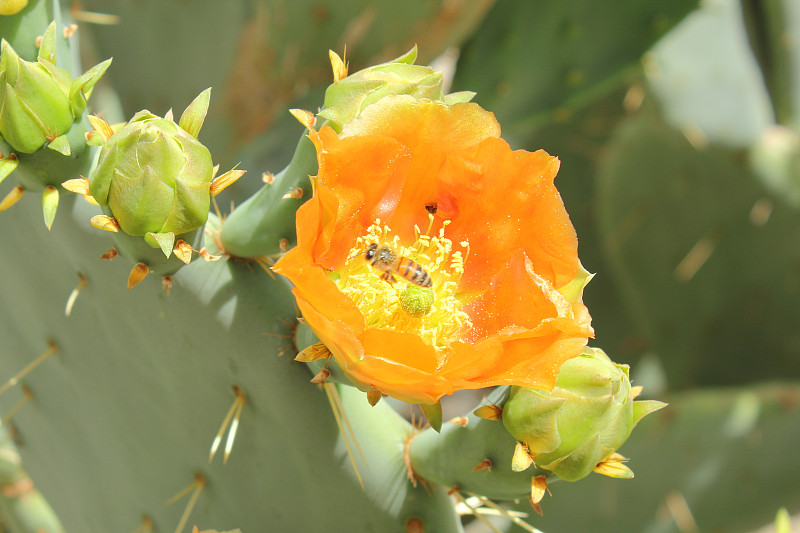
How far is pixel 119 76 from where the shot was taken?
1924 mm

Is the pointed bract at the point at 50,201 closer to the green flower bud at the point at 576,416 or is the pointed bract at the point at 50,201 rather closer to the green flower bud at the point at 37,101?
the green flower bud at the point at 37,101

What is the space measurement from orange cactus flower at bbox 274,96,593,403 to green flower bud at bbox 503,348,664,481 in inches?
2.4

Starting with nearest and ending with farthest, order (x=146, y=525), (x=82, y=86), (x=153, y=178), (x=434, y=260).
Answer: (x=153, y=178)
(x=82, y=86)
(x=434, y=260)
(x=146, y=525)

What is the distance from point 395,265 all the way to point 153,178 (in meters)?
0.29

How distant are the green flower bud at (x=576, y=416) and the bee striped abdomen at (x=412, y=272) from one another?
0.18 metres

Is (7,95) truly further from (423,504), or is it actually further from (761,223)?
(761,223)

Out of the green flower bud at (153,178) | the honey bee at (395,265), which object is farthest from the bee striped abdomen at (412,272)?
the green flower bud at (153,178)

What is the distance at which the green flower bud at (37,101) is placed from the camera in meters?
0.74

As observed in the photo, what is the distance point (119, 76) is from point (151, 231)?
1365mm

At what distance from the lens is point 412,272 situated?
0.87m

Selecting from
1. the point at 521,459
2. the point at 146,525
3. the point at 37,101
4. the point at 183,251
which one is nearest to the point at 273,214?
the point at 183,251

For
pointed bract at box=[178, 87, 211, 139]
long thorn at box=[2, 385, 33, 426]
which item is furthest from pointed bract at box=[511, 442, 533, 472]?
long thorn at box=[2, 385, 33, 426]

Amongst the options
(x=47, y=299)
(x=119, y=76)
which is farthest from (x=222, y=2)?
(x=47, y=299)

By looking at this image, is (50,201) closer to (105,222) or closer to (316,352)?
(105,222)
